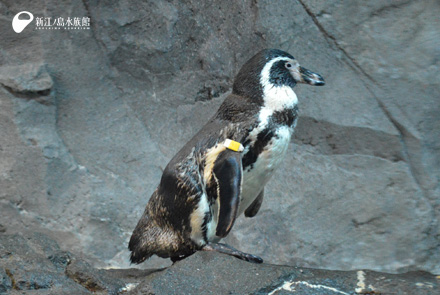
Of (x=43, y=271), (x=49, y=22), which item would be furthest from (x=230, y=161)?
(x=49, y=22)

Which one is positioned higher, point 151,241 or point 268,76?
point 268,76

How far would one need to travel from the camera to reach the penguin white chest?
2787 mm

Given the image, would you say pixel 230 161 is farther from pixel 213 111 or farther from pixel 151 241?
pixel 213 111

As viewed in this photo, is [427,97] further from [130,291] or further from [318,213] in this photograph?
[130,291]

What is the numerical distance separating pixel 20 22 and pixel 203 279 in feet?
6.70

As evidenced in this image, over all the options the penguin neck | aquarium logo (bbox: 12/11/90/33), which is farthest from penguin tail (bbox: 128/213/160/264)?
aquarium logo (bbox: 12/11/90/33)

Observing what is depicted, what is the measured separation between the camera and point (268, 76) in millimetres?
2846

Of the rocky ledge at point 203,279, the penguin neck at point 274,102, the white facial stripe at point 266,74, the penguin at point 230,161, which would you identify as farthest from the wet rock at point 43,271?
the white facial stripe at point 266,74

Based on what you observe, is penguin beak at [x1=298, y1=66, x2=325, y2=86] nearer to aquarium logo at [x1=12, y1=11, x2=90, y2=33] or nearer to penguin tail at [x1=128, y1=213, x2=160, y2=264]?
penguin tail at [x1=128, y1=213, x2=160, y2=264]

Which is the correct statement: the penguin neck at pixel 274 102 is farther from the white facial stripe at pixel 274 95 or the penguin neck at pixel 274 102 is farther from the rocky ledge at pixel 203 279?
the rocky ledge at pixel 203 279

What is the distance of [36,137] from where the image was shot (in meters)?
3.82

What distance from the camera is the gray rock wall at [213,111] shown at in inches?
136

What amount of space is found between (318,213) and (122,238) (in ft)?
3.70

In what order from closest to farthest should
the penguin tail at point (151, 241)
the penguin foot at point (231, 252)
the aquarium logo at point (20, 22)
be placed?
the penguin foot at point (231, 252), the penguin tail at point (151, 241), the aquarium logo at point (20, 22)
